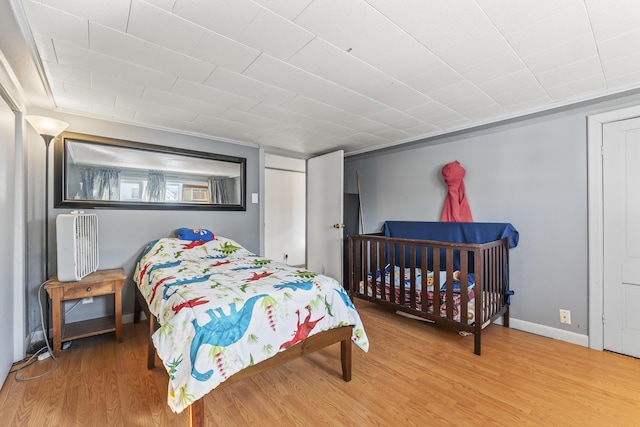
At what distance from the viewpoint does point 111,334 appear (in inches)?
101

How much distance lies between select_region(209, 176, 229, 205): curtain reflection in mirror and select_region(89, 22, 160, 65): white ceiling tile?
1.72 meters

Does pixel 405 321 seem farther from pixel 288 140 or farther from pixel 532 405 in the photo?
pixel 288 140

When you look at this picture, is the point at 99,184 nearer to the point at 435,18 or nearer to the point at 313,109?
the point at 313,109

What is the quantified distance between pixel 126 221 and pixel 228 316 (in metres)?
2.05

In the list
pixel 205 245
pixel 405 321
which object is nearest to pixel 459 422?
pixel 405 321

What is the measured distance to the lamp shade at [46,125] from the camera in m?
2.04

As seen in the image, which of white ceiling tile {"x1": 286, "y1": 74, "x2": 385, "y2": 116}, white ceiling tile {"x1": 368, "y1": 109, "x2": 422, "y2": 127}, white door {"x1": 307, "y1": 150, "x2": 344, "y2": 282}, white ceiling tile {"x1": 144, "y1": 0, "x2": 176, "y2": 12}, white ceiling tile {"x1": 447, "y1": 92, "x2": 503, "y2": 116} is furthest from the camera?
white door {"x1": 307, "y1": 150, "x2": 344, "y2": 282}

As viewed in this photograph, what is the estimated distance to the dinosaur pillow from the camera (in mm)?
2916

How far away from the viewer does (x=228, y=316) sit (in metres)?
1.41

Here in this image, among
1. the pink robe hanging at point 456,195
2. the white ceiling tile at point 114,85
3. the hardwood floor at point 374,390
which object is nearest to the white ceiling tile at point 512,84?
the pink robe hanging at point 456,195

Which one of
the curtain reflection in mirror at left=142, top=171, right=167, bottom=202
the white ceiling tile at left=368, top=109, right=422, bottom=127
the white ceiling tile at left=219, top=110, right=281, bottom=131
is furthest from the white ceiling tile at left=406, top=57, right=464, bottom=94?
the curtain reflection in mirror at left=142, top=171, right=167, bottom=202

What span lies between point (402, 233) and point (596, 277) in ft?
5.86

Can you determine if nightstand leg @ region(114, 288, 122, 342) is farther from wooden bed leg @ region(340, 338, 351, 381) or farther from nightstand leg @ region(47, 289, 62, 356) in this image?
wooden bed leg @ region(340, 338, 351, 381)

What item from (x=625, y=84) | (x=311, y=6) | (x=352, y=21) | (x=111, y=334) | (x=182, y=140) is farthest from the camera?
(x=182, y=140)
